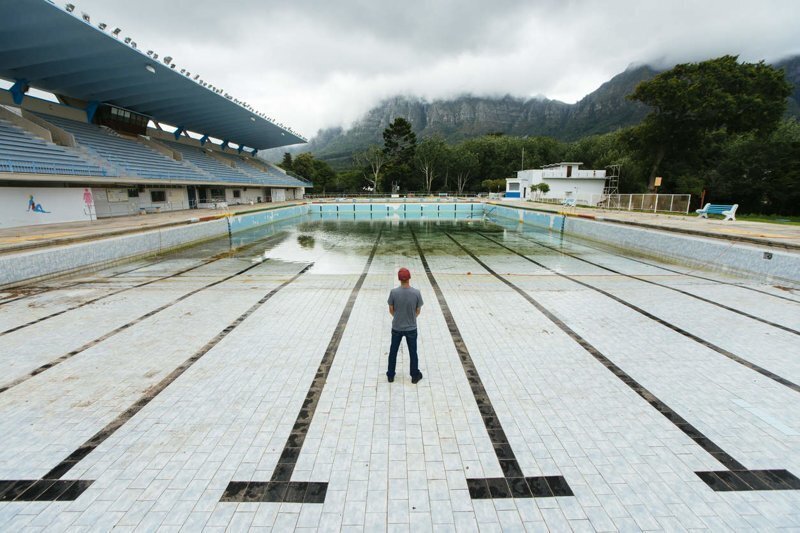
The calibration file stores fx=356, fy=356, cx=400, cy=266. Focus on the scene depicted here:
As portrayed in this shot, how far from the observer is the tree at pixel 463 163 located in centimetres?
5616

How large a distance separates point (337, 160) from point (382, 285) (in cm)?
11129

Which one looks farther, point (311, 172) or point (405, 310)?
point (311, 172)

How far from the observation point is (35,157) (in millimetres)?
15625

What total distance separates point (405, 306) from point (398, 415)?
1.11m

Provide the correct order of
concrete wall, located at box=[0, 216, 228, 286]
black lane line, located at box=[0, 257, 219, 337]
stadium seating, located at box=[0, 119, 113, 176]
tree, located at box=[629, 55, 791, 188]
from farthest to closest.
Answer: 1. tree, located at box=[629, 55, 791, 188]
2. stadium seating, located at box=[0, 119, 113, 176]
3. concrete wall, located at box=[0, 216, 228, 286]
4. black lane line, located at box=[0, 257, 219, 337]

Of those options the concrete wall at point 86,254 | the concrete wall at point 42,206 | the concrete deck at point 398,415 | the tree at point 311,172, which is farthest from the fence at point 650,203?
the tree at point 311,172

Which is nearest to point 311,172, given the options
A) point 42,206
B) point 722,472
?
point 42,206

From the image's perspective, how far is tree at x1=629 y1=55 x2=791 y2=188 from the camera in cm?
2734

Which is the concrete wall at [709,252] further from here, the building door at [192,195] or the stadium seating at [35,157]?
the building door at [192,195]

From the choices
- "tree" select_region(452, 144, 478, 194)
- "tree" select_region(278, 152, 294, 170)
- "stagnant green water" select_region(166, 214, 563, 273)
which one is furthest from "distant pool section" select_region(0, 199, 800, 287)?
"tree" select_region(278, 152, 294, 170)

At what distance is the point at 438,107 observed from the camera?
152 metres

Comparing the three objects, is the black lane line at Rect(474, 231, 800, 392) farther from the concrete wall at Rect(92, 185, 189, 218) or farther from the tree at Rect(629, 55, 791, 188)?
the tree at Rect(629, 55, 791, 188)

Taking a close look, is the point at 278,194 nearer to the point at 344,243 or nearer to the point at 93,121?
the point at 93,121

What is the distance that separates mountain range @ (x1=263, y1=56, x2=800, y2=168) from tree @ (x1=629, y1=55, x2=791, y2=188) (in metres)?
76.5
